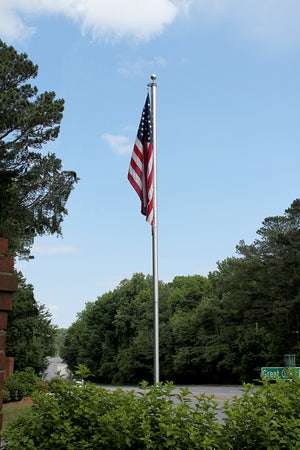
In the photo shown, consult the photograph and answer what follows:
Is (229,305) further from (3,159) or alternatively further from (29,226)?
(3,159)

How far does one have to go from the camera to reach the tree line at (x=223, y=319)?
38.1 m

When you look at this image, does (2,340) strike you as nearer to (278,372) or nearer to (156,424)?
(156,424)

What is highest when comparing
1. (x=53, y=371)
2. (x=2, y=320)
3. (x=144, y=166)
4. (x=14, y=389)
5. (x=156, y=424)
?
(x=144, y=166)

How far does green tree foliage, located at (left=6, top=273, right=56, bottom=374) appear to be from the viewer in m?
29.1

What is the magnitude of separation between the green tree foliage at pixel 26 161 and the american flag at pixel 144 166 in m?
11.2

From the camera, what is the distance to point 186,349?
47406mm

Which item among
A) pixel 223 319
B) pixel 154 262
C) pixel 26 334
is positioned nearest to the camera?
pixel 154 262

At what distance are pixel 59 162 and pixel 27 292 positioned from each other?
11746 millimetres

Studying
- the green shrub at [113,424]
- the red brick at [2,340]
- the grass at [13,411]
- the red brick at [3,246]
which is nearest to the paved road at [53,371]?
the green shrub at [113,424]

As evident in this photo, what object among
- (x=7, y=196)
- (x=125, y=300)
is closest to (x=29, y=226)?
(x=7, y=196)

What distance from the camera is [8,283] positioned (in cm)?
373

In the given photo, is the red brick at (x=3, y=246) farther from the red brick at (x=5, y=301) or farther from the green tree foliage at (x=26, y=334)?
the green tree foliage at (x=26, y=334)

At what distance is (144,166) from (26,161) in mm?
13464

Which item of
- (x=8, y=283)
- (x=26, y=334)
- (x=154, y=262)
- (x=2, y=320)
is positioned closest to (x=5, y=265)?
(x=8, y=283)
